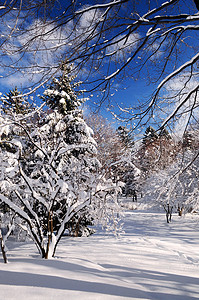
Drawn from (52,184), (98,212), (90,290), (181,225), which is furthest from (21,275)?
(181,225)

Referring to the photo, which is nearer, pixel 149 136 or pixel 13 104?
pixel 149 136

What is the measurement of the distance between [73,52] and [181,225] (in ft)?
52.2

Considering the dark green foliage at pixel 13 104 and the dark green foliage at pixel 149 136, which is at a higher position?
the dark green foliage at pixel 13 104

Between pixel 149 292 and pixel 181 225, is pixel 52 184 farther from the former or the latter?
pixel 181 225

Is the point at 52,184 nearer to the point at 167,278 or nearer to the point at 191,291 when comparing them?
the point at 167,278

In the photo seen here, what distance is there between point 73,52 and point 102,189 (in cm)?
328

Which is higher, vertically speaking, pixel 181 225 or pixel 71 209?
pixel 71 209

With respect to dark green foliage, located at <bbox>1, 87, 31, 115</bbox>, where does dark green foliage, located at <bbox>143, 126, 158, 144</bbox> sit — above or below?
below

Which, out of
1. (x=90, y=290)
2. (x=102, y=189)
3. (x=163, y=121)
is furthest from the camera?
(x=102, y=189)

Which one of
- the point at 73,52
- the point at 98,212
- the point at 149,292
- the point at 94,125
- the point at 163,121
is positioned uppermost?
the point at 94,125

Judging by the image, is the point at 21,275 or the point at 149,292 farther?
the point at 21,275

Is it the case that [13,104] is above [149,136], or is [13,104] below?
above

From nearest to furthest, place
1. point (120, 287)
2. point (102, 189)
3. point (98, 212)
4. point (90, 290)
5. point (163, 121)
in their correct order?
point (90, 290)
point (120, 287)
point (163, 121)
point (102, 189)
point (98, 212)

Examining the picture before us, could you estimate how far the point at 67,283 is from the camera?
2.48m
